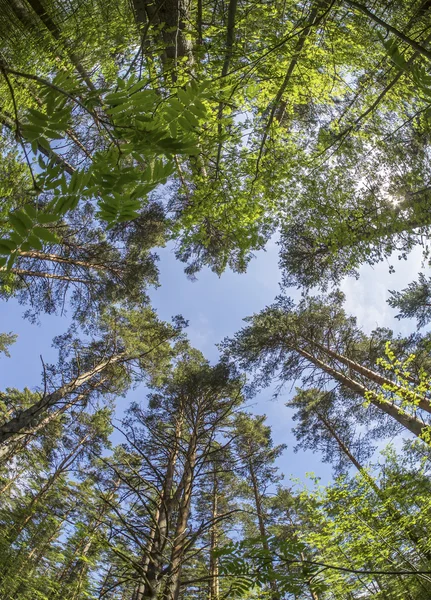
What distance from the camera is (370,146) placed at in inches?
195

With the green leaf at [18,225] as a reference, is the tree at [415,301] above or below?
above

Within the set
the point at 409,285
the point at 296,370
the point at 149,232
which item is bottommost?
the point at 296,370

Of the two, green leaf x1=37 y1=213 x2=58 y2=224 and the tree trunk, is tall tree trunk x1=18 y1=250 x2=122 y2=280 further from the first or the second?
green leaf x1=37 y1=213 x2=58 y2=224

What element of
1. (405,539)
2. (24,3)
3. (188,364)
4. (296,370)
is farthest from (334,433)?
(24,3)

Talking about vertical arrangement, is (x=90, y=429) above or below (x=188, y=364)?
below

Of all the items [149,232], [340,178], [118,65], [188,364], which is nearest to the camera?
[118,65]

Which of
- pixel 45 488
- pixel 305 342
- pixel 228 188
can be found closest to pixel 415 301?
pixel 305 342

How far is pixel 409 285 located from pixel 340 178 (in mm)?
7919

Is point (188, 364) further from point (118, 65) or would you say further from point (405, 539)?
point (118, 65)

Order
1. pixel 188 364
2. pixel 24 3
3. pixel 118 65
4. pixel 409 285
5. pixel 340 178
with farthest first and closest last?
pixel 188 364, pixel 409 285, pixel 340 178, pixel 118 65, pixel 24 3

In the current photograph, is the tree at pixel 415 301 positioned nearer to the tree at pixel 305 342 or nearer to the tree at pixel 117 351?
the tree at pixel 305 342

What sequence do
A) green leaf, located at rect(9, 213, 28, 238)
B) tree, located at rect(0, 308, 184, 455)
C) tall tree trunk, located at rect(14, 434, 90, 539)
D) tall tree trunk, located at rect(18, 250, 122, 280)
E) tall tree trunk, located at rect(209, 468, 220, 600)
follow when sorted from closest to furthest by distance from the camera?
green leaf, located at rect(9, 213, 28, 238) → tall tree trunk, located at rect(209, 468, 220, 600) → tall tree trunk, located at rect(14, 434, 90, 539) → tall tree trunk, located at rect(18, 250, 122, 280) → tree, located at rect(0, 308, 184, 455)

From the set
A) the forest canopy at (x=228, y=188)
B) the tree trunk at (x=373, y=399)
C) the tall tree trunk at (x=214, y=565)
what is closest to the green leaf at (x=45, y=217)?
the forest canopy at (x=228, y=188)

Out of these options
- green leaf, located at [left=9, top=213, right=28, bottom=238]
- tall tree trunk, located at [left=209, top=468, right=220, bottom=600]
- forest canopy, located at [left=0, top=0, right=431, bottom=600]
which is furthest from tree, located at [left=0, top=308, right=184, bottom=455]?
green leaf, located at [left=9, top=213, right=28, bottom=238]
